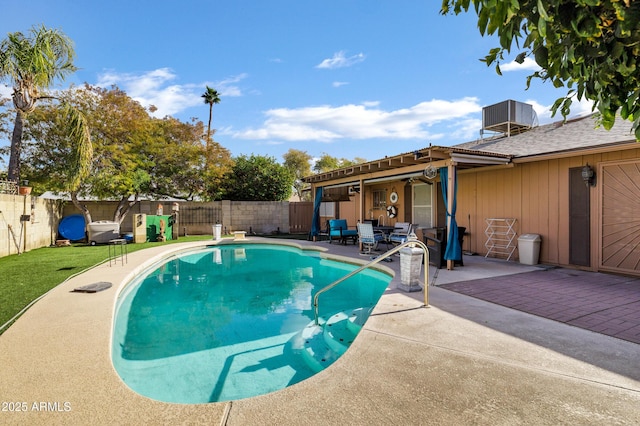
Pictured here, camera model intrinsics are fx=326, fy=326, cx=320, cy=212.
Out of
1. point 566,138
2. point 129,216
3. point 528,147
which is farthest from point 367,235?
point 129,216

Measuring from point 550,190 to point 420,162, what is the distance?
321cm

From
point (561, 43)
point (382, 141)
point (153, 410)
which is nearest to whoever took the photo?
point (561, 43)

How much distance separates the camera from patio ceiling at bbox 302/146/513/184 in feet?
25.4

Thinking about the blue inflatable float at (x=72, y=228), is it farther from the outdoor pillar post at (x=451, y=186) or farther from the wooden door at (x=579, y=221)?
the wooden door at (x=579, y=221)

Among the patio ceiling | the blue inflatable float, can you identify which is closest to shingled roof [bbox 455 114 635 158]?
the patio ceiling

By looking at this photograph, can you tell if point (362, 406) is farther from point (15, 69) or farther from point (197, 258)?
point (15, 69)

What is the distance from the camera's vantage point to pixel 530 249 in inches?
321

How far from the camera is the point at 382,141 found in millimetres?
38406

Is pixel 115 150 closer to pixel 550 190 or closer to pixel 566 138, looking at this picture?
pixel 550 190

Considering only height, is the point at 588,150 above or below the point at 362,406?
above

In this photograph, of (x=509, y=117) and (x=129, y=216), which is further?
(x=129, y=216)

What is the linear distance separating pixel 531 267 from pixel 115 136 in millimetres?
16861

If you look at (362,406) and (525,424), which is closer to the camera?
(525,424)

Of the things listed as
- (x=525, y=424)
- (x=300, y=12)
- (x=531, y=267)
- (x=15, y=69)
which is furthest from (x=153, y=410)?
(x=15, y=69)
